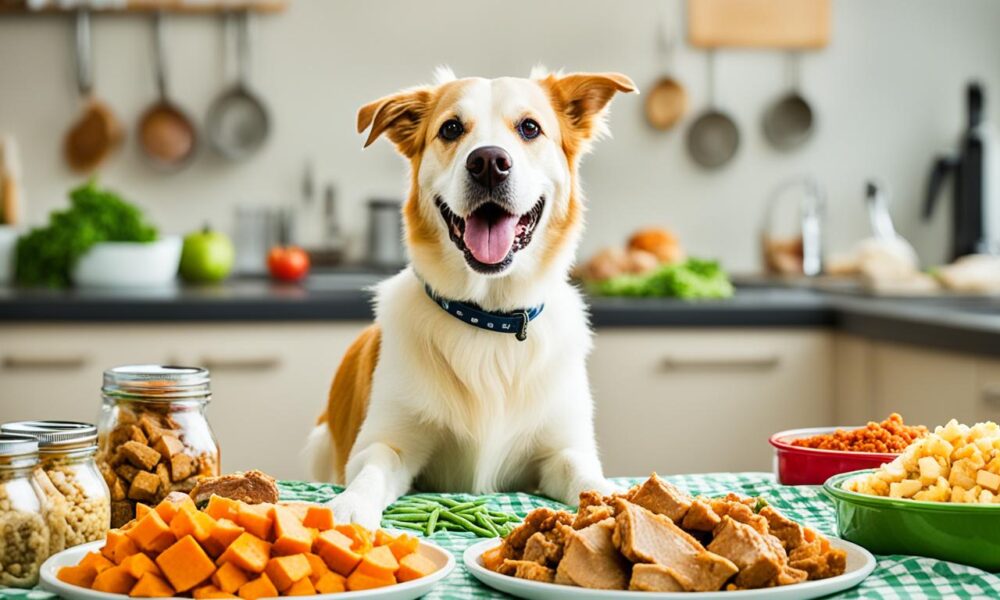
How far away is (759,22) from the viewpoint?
492cm

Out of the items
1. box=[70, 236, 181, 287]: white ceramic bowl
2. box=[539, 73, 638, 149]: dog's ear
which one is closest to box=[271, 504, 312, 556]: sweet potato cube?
box=[539, 73, 638, 149]: dog's ear

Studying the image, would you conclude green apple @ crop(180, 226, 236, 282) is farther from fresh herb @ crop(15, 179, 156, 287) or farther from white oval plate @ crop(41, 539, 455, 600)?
white oval plate @ crop(41, 539, 455, 600)

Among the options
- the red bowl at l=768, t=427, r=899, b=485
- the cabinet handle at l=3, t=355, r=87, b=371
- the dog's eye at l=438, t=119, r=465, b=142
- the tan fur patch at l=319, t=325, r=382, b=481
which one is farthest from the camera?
the cabinet handle at l=3, t=355, r=87, b=371

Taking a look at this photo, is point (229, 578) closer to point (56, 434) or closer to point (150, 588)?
point (150, 588)

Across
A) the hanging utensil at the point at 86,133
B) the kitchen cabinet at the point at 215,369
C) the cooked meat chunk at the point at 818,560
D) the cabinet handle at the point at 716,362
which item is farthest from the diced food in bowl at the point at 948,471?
the hanging utensil at the point at 86,133

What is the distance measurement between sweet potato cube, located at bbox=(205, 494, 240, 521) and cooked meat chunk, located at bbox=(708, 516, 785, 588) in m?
0.42

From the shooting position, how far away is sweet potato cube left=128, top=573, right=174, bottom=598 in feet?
3.10

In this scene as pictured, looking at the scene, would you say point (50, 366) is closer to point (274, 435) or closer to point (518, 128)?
point (274, 435)

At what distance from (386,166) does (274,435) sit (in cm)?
202

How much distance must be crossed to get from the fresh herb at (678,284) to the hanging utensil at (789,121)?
1.58 meters

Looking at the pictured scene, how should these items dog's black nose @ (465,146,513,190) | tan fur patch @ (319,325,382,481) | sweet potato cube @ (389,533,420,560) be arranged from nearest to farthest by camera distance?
sweet potato cube @ (389,533,420,560), dog's black nose @ (465,146,513,190), tan fur patch @ (319,325,382,481)

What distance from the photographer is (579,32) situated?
4.99 meters

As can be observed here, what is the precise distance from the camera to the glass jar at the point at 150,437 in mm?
1281

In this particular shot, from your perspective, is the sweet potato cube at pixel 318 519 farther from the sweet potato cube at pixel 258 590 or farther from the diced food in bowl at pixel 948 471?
the diced food in bowl at pixel 948 471
